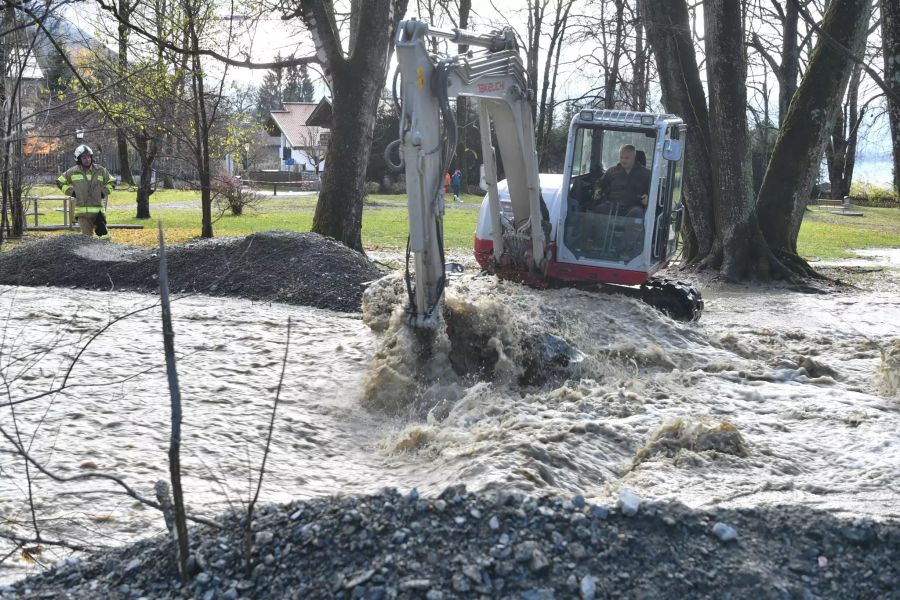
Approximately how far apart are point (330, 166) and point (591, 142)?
519 centimetres

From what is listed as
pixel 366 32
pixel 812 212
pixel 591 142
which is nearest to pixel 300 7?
pixel 366 32

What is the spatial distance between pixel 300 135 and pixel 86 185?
45067 mm

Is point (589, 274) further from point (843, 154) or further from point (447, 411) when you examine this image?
point (843, 154)

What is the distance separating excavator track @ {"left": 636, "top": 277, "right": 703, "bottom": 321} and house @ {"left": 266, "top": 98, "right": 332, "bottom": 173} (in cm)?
3845

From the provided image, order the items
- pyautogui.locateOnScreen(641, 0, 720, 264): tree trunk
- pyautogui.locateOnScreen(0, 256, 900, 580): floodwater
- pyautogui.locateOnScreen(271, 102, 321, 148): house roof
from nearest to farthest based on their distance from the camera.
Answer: pyautogui.locateOnScreen(0, 256, 900, 580): floodwater < pyautogui.locateOnScreen(641, 0, 720, 264): tree trunk < pyautogui.locateOnScreen(271, 102, 321, 148): house roof

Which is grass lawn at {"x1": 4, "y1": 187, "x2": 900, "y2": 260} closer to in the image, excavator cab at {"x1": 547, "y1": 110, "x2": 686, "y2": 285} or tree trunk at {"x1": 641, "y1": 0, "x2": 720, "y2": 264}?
tree trunk at {"x1": 641, "y1": 0, "x2": 720, "y2": 264}

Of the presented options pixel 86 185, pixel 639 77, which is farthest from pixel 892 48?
pixel 639 77

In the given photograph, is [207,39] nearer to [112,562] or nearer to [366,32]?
[366,32]

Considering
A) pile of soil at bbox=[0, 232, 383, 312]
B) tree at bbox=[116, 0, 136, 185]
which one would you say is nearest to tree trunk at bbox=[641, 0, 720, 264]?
pile of soil at bbox=[0, 232, 383, 312]

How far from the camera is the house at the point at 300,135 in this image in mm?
49969

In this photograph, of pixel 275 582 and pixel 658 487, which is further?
pixel 658 487

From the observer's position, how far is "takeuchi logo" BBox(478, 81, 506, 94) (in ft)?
28.9

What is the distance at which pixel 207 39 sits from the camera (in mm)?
18422

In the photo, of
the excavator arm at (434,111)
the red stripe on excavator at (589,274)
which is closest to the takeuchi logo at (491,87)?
the excavator arm at (434,111)
